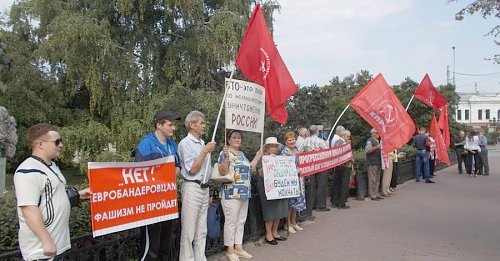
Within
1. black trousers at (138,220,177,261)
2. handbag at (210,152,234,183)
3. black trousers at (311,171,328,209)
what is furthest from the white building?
black trousers at (138,220,177,261)

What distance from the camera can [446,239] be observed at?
7473 millimetres

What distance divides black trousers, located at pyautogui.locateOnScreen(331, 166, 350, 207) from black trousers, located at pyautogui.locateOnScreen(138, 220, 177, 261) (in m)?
5.84

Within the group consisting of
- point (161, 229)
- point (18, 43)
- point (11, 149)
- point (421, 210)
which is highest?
point (18, 43)

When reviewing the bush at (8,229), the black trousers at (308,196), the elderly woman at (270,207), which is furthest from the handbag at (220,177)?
the black trousers at (308,196)

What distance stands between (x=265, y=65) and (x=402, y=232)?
3626 mm

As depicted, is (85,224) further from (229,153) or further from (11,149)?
(11,149)

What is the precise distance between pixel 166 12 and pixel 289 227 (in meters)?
14.0

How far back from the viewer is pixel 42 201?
329 centimetres

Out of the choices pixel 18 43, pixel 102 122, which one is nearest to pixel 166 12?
pixel 102 122

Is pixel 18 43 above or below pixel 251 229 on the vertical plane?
above

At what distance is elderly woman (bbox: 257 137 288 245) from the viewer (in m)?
7.09

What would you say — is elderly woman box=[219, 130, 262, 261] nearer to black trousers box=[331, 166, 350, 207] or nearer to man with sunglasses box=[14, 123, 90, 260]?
man with sunglasses box=[14, 123, 90, 260]

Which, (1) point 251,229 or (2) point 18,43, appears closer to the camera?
(1) point 251,229

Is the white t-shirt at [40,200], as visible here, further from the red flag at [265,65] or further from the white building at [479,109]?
the white building at [479,109]
